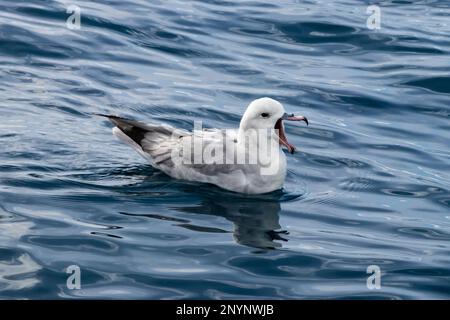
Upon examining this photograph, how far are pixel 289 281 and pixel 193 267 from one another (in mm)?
800

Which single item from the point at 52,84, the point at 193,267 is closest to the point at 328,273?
the point at 193,267

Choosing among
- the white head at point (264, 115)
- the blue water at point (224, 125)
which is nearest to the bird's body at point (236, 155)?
the white head at point (264, 115)

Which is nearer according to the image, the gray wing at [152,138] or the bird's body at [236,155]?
the bird's body at [236,155]

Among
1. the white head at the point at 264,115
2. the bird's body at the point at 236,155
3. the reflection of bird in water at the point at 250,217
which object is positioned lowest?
the reflection of bird in water at the point at 250,217

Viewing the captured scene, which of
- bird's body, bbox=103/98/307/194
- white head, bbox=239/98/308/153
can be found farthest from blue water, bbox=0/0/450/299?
white head, bbox=239/98/308/153

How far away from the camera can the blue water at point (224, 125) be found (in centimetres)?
933

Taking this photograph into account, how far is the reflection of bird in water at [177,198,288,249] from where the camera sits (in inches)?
401

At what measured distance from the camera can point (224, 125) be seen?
544 inches

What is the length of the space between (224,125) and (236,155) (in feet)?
7.80

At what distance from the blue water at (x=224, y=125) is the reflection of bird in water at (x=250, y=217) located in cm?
3

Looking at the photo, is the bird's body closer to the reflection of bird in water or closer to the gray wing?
the gray wing

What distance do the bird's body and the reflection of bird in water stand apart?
0.80 ft

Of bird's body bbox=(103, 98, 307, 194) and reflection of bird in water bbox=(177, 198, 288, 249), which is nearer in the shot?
reflection of bird in water bbox=(177, 198, 288, 249)

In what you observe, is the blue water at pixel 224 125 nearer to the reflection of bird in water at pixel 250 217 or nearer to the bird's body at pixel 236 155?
the reflection of bird in water at pixel 250 217
